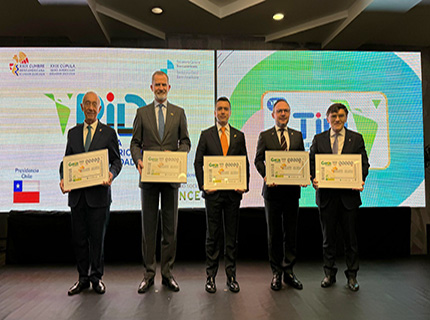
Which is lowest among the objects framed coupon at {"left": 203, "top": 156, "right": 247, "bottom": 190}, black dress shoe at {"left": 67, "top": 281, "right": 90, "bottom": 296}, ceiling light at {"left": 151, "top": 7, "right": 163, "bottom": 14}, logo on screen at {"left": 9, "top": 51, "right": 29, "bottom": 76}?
black dress shoe at {"left": 67, "top": 281, "right": 90, "bottom": 296}

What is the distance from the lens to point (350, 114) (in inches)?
160

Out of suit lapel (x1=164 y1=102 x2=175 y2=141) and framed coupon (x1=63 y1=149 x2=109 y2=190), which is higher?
suit lapel (x1=164 y1=102 x2=175 y2=141)

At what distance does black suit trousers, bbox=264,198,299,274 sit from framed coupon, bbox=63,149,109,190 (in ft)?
4.63

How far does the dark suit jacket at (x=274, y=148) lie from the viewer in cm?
270

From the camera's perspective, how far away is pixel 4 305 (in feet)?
8.02

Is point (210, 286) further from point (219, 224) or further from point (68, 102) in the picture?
point (68, 102)

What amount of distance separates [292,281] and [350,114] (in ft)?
7.76

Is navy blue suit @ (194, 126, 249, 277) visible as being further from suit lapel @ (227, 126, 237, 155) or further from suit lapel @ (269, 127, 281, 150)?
suit lapel @ (269, 127, 281, 150)

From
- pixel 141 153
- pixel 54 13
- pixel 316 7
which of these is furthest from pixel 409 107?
pixel 54 13

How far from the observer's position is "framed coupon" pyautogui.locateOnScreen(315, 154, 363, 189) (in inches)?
106

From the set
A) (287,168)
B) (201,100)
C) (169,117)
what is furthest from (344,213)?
(201,100)

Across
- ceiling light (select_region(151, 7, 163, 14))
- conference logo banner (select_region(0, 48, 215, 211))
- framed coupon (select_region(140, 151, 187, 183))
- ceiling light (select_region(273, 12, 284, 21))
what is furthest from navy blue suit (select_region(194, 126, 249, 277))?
ceiling light (select_region(273, 12, 284, 21))

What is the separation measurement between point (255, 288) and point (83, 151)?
74.7 inches

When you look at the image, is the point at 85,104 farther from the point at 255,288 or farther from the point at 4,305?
the point at 255,288
